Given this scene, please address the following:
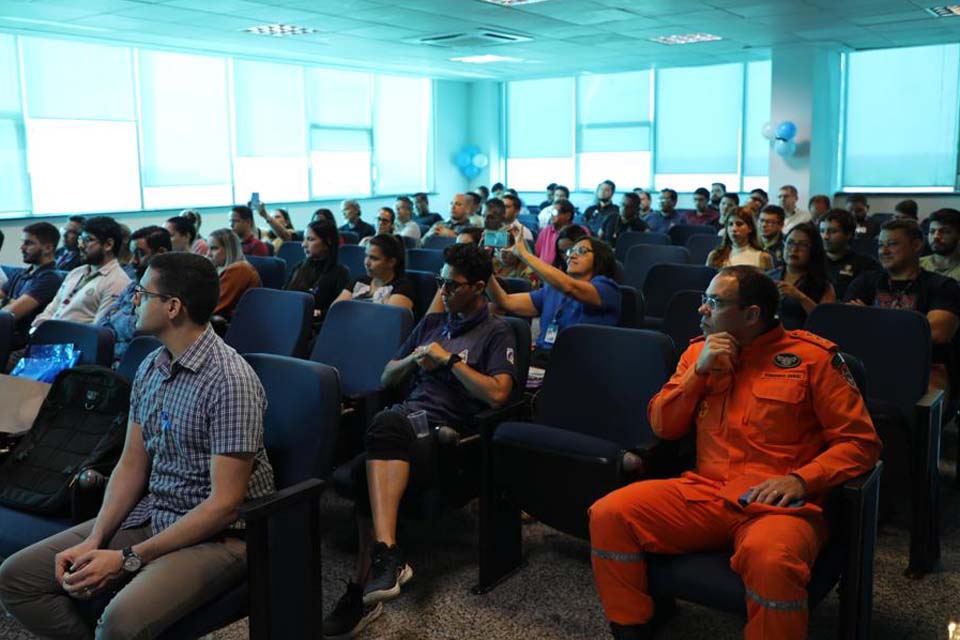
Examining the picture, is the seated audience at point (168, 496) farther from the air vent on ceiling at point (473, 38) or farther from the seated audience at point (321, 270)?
the air vent on ceiling at point (473, 38)

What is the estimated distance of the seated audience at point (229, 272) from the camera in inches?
201

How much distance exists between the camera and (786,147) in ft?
37.8

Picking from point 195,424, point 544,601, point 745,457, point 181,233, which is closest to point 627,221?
point 181,233

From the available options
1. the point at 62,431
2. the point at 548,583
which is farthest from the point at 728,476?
the point at 62,431

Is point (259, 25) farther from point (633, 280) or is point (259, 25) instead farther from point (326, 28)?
point (633, 280)

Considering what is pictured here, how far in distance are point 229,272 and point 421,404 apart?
7.63 ft

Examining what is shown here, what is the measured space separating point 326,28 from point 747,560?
836 centimetres

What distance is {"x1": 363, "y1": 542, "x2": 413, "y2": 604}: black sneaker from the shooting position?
2.71 meters

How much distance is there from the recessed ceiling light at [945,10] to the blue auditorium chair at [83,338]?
28.1ft

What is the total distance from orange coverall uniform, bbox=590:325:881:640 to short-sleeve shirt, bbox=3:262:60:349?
4123 millimetres

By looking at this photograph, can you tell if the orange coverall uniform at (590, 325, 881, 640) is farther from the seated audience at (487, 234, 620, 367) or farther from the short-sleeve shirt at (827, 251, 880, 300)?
the short-sleeve shirt at (827, 251, 880, 300)

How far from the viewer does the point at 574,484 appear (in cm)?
269

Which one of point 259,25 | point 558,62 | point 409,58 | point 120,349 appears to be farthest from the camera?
point 558,62

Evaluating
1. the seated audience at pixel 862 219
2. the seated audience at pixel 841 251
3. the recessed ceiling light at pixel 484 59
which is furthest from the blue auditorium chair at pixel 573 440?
the recessed ceiling light at pixel 484 59
